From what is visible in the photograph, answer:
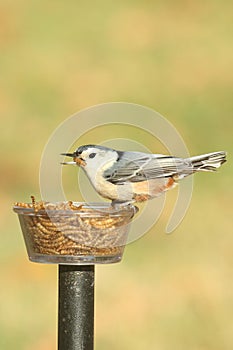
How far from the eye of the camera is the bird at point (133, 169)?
192 centimetres

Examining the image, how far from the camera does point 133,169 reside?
1963mm

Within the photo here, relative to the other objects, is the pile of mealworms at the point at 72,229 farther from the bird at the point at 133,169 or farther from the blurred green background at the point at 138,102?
the blurred green background at the point at 138,102

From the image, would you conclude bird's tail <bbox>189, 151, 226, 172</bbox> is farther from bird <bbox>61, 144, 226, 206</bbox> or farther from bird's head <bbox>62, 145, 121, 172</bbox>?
bird's head <bbox>62, 145, 121, 172</bbox>

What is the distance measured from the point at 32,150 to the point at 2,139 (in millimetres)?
163

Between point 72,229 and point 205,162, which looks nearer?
point 72,229

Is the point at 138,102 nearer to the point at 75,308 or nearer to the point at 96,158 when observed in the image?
the point at 96,158

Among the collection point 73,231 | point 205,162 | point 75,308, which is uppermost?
point 205,162

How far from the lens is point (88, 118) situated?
172cm

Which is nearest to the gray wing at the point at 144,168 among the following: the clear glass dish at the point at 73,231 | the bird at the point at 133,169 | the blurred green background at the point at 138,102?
the bird at the point at 133,169

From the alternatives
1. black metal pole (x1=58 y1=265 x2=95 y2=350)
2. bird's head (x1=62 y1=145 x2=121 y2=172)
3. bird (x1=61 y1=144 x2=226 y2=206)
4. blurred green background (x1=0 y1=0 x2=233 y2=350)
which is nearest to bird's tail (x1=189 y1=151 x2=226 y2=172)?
bird (x1=61 y1=144 x2=226 y2=206)

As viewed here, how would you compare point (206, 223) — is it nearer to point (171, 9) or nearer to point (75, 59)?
point (75, 59)

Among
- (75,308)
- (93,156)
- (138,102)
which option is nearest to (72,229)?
(75,308)

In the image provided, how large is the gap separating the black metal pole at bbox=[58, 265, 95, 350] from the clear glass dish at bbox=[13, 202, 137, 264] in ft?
0.13

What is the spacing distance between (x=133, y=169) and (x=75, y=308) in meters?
0.30
